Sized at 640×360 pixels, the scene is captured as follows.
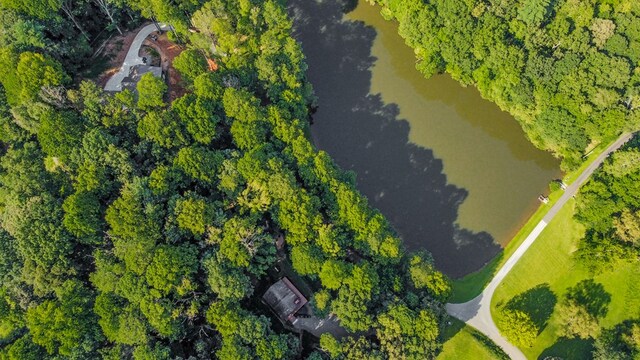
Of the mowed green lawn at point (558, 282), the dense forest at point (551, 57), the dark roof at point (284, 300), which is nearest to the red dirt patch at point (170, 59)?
the dark roof at point (284, 300)

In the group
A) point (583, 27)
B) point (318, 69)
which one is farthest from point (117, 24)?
point (583, 27)

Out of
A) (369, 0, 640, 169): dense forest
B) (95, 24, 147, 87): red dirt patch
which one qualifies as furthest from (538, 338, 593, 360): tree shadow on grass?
(95, 24, 147, 87): red dirt patch

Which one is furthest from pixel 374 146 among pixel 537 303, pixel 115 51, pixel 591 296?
pixel 115 51

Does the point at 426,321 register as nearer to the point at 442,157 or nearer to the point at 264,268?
the point at 264,268

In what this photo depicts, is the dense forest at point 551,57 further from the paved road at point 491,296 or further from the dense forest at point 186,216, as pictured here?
the dense forest at point 186,216

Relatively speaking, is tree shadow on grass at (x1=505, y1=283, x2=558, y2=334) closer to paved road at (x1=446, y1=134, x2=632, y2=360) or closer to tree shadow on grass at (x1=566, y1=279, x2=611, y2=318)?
tree shadow on grass at (x1=566, y1=279, x2=611, y2=318)

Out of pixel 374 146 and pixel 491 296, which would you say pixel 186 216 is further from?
pixel 491 296
